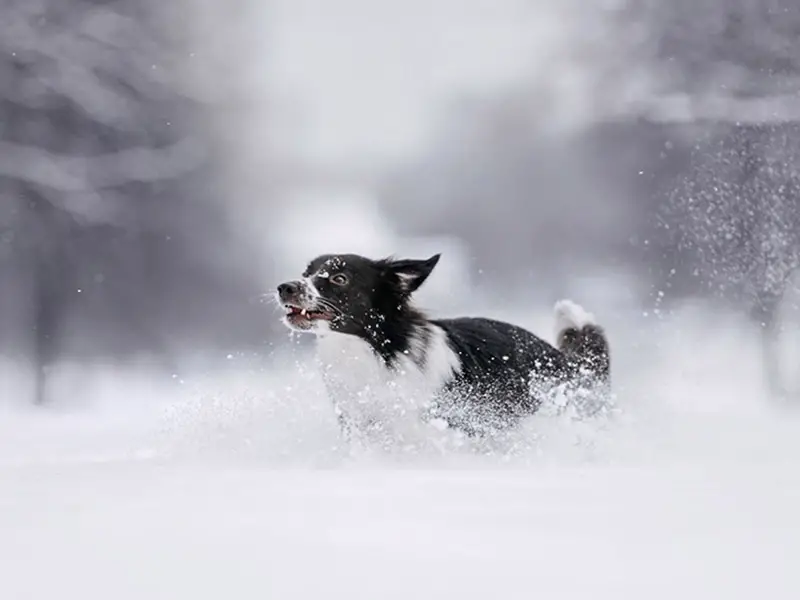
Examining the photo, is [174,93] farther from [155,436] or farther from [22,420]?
[155,436]

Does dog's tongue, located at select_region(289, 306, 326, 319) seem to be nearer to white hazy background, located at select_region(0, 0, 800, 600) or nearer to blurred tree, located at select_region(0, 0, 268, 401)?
white hazy background, located at select_region(0, 0, 800, 600)

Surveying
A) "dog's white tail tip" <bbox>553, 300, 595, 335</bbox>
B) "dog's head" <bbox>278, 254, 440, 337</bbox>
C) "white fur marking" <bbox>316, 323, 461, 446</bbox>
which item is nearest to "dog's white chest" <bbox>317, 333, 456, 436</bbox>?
"white fur marking" <bbox>316, 323, 461, 446</bbox>

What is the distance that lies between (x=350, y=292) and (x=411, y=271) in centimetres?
48

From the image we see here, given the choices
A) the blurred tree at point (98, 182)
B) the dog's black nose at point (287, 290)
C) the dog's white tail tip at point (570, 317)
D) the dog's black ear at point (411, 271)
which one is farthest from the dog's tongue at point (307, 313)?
the blurred tree at point (98, 182)

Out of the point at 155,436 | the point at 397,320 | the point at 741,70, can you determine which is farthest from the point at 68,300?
the point at 741,70

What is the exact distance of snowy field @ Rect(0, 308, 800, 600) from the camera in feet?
8.18

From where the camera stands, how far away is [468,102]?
73.1 feet

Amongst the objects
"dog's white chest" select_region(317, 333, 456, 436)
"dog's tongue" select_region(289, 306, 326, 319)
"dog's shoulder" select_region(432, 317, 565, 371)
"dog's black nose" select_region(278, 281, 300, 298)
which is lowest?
"dog's white chest" select_region(317, 333, 456, 436)

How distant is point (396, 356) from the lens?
5.72m

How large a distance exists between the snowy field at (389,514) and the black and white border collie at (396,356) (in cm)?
27

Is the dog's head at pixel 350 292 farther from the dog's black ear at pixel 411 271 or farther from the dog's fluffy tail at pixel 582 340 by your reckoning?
the dog's fluffy tail at pixel 582 340

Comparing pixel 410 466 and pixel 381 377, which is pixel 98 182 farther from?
pixel 410 466

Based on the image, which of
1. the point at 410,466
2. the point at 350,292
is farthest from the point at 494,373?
the point at 410,466

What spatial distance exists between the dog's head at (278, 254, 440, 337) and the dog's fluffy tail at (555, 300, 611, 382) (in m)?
1.73
